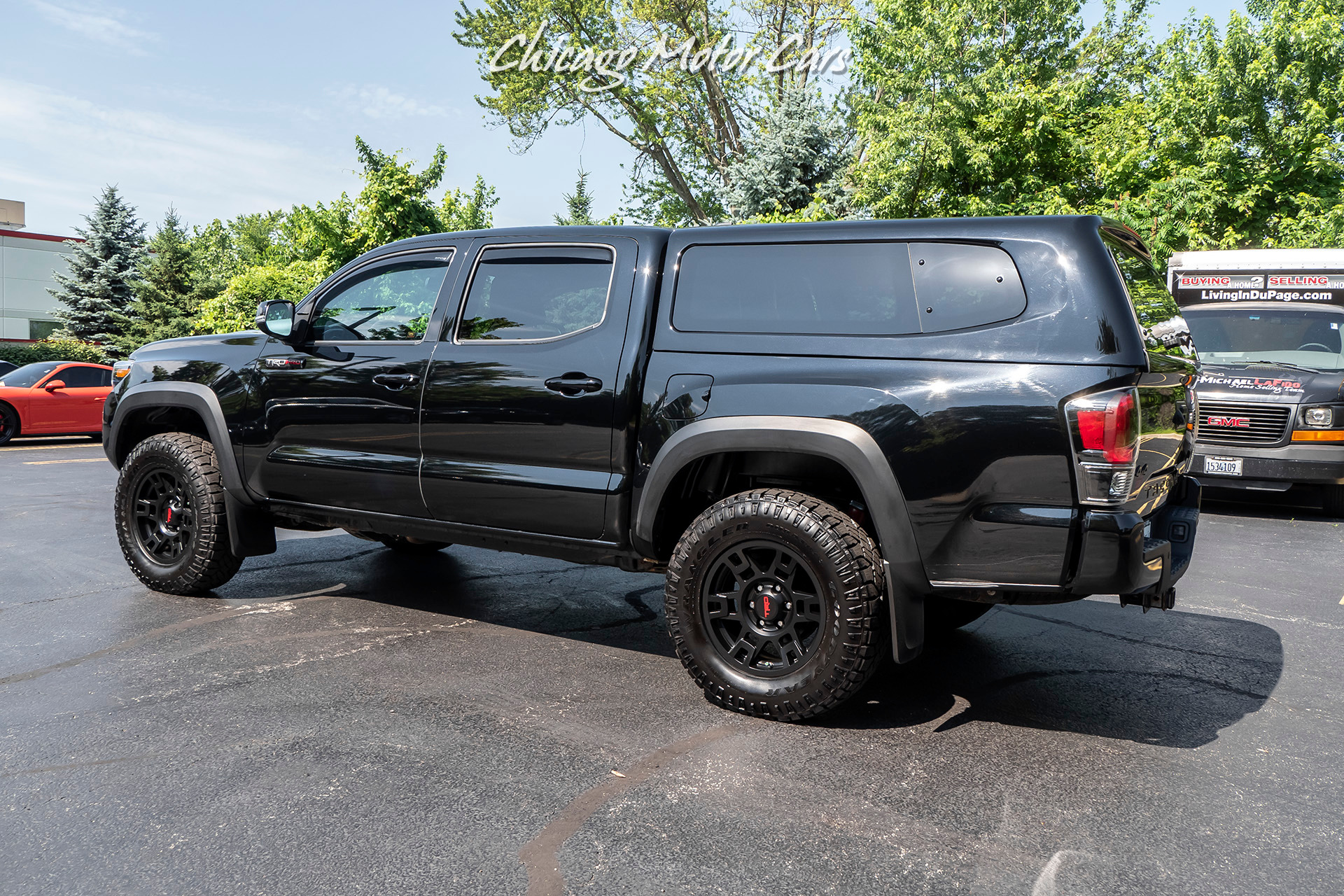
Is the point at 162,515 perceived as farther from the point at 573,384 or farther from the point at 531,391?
the point at 573,384

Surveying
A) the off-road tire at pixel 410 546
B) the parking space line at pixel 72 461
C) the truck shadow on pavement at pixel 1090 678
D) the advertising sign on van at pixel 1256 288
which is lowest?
the parking space line at pixel 72 461

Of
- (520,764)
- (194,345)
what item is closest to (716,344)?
(520,764)

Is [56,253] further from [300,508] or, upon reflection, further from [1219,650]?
[1219,650]

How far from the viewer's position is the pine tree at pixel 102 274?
3441cm

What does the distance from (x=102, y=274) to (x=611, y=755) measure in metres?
37.5

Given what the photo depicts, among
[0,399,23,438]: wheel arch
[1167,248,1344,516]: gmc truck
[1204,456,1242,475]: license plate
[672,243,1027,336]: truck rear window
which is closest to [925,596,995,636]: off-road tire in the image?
[672,243,1027,336]: truck rear window

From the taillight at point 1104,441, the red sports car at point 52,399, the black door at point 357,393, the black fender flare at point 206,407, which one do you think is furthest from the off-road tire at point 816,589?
the red sports car at point 52,399

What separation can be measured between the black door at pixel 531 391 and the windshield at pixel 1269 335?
8.18 metres

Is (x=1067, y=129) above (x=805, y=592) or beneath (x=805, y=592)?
above

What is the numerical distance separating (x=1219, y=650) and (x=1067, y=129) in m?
16.3

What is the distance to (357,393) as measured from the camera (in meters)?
4.89

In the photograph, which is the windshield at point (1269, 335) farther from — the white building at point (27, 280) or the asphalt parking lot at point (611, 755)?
the white building at point (27, 280)

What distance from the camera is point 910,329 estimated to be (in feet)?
12.0

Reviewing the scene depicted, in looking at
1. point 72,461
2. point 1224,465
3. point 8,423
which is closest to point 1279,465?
point 1224,465
